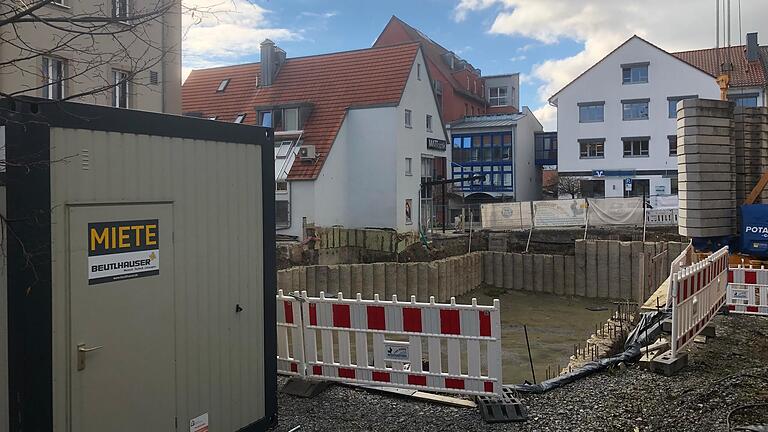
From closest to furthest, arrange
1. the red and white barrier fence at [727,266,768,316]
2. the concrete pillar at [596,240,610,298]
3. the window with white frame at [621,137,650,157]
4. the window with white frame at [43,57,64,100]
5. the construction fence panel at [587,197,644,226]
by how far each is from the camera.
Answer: the red and white barrier fence at [727,266,768,316] < the window with white frame at [43,57,64,100] < the concrete pillar at [596,240,610,298] < the construction fence panel at [587,197,644,226] < the window with white frame at [621,137,650,157]

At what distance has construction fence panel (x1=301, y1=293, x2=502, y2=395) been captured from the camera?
21.2 feet

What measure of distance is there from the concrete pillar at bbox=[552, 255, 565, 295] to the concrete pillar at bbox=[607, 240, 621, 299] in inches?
68.9

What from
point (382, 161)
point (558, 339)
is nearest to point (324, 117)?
point (382, 161)

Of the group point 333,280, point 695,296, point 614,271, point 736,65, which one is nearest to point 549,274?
point 614,271

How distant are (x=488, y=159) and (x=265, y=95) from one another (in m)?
20.6

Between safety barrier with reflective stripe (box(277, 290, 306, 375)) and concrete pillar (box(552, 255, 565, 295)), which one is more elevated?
safety barrier with reflective stripe (box(277, 290, 306, 375))

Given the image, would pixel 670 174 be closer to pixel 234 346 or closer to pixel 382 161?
pixel 382 161

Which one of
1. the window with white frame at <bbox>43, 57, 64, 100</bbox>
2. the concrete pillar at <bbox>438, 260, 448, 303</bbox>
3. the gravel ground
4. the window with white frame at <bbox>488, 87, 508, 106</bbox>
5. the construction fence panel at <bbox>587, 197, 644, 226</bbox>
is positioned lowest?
the concrete pillar at <bbox>438, 260, 448, 303</bbox>

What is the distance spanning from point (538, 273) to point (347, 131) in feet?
33.9

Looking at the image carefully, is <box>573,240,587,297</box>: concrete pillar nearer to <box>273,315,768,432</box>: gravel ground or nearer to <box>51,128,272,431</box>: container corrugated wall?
<box>273,315,768,432</box>: gravel ground

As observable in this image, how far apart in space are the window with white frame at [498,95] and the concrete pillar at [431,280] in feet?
121

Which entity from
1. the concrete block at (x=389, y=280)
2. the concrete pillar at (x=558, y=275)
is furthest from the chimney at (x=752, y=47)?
the concrete block at (x=389, y=280)

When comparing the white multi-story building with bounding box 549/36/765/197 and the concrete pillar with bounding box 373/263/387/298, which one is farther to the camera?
the white multi-story building with bounding box 549/36/765/197

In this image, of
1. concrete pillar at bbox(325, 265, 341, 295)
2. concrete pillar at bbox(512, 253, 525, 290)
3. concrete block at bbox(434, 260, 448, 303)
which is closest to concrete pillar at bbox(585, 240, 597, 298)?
concrete pillar at bbox(512, 253, 525, 290)
